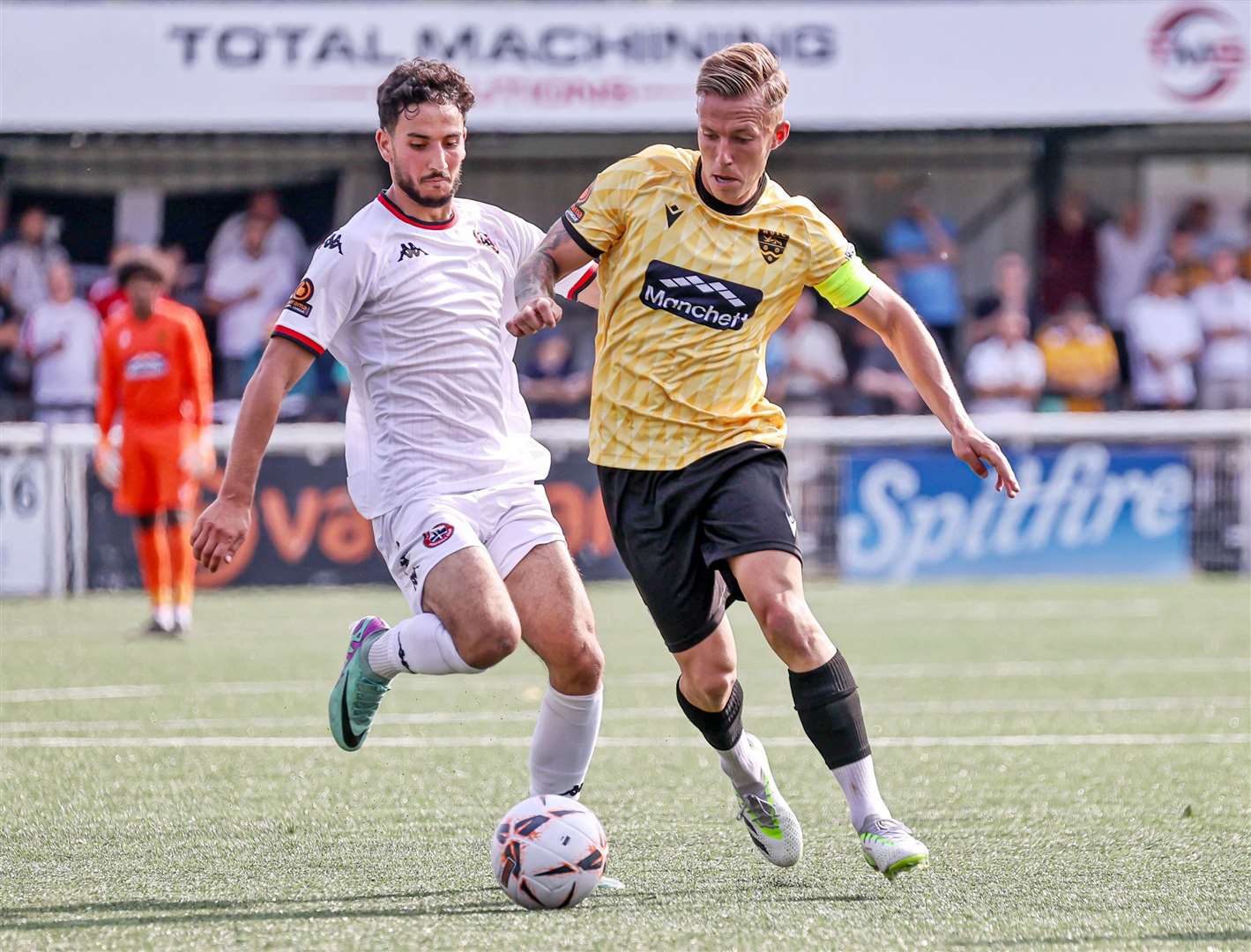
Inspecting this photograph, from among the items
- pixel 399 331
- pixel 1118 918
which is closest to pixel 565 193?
pixel 399 331

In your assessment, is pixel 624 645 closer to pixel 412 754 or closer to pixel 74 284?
pixel 412 754

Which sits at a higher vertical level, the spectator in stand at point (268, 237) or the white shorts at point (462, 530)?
the spectator in stand at point (268, 237)

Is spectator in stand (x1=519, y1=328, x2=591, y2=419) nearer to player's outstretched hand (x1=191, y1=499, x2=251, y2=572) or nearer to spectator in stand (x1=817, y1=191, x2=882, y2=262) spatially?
spectator in stand (x1=817, y1=191, x2=882, y2=262)

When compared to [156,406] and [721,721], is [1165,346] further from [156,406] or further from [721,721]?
[721,721]

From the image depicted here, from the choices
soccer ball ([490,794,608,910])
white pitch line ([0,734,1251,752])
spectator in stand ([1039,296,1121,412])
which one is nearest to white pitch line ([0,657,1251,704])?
white pitch line ([0,734,1251,752])

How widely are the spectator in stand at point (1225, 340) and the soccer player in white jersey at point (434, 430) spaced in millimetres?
13281

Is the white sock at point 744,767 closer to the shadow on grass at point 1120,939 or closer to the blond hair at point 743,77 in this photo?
the shadow on grass at point 1120,939

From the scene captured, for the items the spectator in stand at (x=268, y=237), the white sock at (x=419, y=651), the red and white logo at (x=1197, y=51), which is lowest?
the white sock at (x=419, y=651)

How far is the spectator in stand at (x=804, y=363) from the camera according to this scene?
54.2 feet

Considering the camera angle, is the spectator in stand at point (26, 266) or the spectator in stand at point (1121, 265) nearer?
the spectator in stand at point (26, 266)

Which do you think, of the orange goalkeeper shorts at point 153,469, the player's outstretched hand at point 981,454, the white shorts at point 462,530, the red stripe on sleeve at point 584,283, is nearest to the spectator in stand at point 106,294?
the orange goalkeeper shorts at point 153,469

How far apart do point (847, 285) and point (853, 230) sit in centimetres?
1443

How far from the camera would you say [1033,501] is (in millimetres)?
15094

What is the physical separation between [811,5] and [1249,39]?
156 inches
